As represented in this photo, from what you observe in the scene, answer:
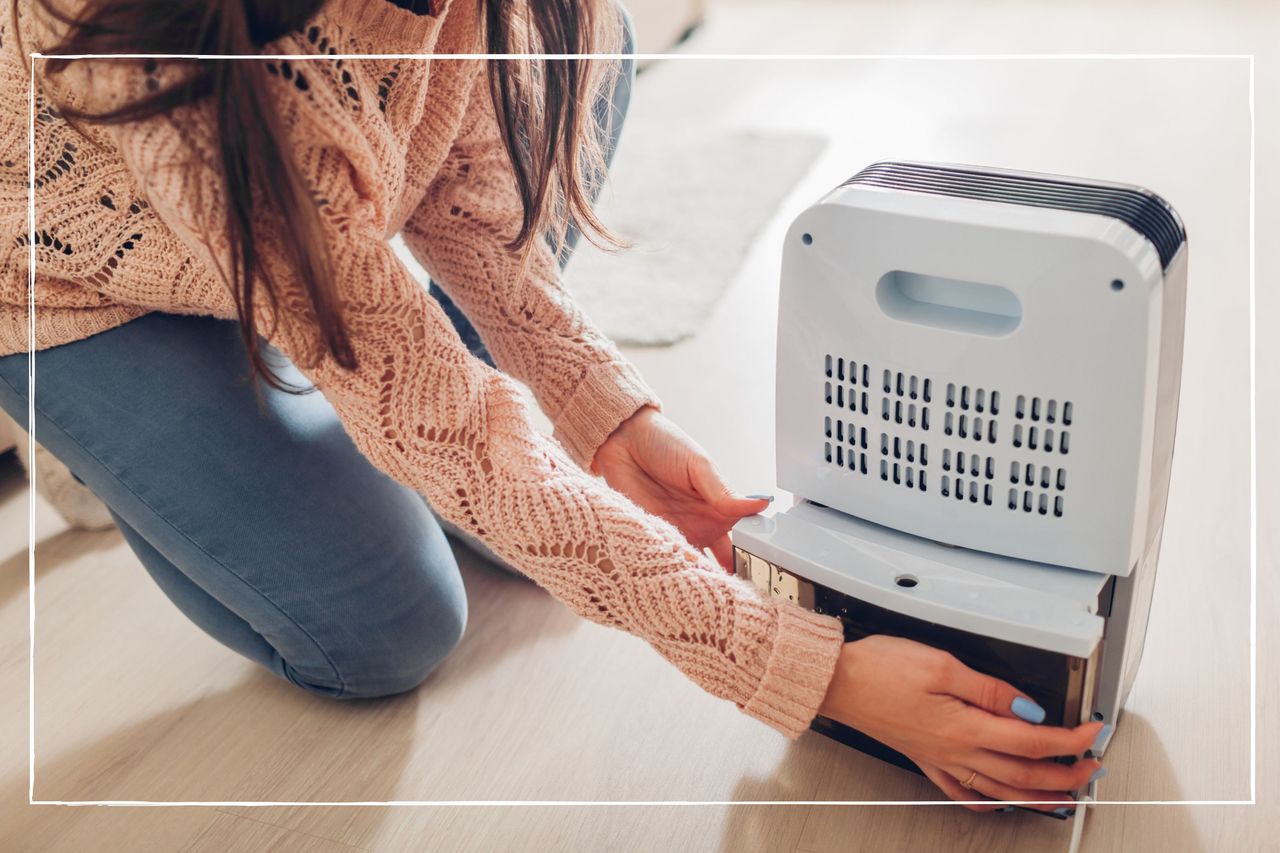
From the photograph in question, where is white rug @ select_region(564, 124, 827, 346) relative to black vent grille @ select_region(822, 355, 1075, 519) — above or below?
below

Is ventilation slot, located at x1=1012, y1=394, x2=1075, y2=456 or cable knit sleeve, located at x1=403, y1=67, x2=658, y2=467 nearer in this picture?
ventilation slot, located at x1=1012, y1=394, x2=1075, y2=456

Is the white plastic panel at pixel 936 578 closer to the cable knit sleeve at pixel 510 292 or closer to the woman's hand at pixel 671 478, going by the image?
the woman's hand at pixel 671 478

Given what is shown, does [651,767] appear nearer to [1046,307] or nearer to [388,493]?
[388,493]

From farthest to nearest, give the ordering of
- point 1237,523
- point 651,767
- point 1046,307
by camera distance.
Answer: point 1237,523 → point 651,767 → point 1046,307

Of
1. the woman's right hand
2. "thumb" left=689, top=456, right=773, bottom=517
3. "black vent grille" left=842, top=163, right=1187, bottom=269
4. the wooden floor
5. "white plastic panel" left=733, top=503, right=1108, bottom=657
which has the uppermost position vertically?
"black vent grille" left=842, top=163, right=1187, bottom=269

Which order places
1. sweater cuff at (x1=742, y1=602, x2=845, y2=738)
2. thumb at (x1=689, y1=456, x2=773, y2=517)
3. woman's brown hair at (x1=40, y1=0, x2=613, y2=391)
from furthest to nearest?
thumb at (x1=689, y1=456, x2=773, y2=517), sweater cuff at (x1=742, y1=602, x2=845, y2=738), woman's brown hair at (x1=40, y1=0, x2=613, y2=391)

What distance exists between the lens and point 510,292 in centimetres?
84

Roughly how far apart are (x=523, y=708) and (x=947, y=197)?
0.48 m

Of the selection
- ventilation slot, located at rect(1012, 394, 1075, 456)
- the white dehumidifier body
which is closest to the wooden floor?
the white dehumidifier body

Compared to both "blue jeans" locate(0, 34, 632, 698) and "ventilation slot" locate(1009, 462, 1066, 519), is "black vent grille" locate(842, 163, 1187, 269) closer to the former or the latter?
"ventilation slot" locate(1009, 462, 1066, 519)

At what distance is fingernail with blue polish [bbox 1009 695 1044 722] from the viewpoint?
0.60 meters

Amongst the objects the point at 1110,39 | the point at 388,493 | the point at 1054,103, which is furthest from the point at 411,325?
the point at 1110,39

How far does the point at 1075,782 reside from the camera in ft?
2.04

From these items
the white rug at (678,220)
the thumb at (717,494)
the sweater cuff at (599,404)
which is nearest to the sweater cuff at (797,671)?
the thumb at (717,494)
